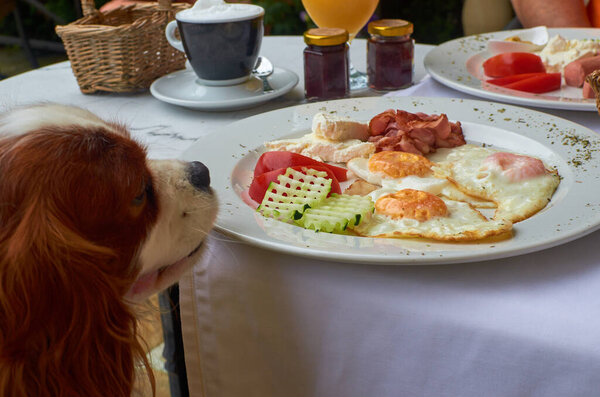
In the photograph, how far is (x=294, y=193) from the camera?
925 millimetres

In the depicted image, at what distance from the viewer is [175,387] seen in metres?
1.09

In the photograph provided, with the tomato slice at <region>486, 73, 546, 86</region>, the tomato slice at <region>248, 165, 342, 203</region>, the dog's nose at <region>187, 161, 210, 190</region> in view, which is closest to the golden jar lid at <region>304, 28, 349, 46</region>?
the tomato slice at <region>486, 73, 546, 86</region>

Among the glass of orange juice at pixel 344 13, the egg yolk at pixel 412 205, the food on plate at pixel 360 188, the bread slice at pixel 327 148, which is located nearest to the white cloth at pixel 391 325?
the egg yolk at pixel 412 205

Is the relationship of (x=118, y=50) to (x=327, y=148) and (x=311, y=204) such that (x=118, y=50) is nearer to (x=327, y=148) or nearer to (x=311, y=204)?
(x=327, y=148)

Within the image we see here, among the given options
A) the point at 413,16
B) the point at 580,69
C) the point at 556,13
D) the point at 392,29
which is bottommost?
the point at 413,16

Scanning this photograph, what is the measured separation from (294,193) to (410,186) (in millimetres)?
202

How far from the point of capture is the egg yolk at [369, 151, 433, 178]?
1039mm

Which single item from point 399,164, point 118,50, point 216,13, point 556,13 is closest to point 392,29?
point 216,13

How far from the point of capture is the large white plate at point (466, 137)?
761mm

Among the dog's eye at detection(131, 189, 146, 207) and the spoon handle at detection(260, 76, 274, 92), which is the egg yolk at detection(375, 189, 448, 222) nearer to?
the dog's eye at detection(131, 189, 146, 207)

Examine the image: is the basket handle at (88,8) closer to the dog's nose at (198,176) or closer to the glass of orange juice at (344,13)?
the glass of orange juice at (344,13)

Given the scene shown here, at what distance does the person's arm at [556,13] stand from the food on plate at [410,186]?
1.59 m

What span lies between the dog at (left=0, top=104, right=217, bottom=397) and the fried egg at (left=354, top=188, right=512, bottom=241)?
252 millimetres

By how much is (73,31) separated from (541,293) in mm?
1267
